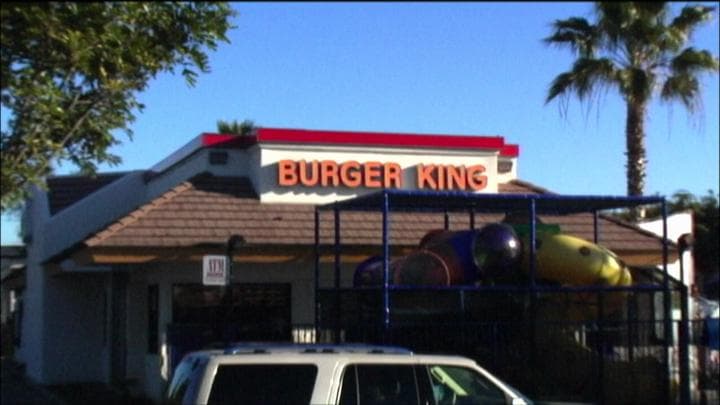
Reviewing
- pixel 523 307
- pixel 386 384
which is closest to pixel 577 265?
pixel 523 307

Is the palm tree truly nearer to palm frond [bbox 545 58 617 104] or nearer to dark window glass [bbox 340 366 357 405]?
palm frond [bbox 545 58 617 104]

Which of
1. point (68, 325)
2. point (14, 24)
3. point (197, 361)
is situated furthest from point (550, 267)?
point (68, 325)

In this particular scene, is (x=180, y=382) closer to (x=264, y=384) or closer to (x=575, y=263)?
(x=264, y=384)

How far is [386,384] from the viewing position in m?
10.0

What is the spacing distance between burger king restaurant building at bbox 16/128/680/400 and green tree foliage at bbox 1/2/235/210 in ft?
24.5

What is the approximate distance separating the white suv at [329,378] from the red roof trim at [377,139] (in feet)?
37.5

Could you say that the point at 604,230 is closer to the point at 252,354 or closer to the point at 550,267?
the point at 550,267

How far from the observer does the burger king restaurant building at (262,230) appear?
19828 mm

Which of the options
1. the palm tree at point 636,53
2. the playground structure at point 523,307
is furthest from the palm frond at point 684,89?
the playground structure at point 523,307

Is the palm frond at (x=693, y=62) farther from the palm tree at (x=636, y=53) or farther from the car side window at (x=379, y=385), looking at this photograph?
the car side window at (x=379, y=385)

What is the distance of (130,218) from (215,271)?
4.38 meters

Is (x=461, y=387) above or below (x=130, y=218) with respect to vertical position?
below

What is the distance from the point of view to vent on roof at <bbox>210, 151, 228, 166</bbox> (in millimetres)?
22297

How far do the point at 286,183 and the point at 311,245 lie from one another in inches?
80.4
